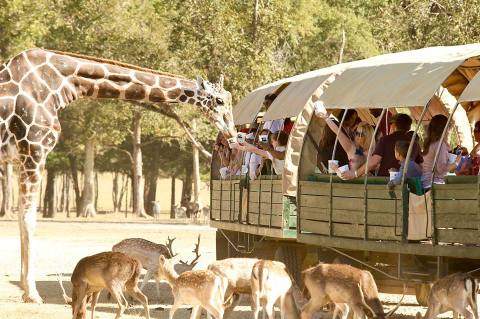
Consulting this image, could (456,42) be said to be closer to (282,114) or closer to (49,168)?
(282,114)

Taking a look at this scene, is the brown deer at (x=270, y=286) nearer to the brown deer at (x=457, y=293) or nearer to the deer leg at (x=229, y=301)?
the deer leg at (x=229, y=301)

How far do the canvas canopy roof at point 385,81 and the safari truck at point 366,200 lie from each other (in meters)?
Answer: 0.02

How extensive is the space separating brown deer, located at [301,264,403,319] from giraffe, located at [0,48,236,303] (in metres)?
5.90

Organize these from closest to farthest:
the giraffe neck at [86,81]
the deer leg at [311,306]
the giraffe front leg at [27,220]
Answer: the deer leg at [311,306] → the giraffe front leg at [27,220] → the giraffe neck at [86,81]

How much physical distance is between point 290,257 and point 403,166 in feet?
11.8

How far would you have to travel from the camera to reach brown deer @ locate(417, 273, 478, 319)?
36.7ft

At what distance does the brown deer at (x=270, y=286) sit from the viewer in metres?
12.8

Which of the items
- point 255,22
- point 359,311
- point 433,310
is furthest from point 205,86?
point 255,22

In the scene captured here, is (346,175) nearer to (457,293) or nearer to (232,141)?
(457,293)

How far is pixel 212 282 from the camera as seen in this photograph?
12.5 m

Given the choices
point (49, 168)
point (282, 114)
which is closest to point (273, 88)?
point (282, 114)

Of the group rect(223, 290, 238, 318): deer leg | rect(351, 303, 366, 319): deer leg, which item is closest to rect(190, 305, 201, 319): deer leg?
rect(223, 290, 238, 318): deer leg

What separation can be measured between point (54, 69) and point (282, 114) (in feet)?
13.5

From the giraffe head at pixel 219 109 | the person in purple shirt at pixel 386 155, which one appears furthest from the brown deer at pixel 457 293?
Answer: the giraffe head at pixel 219 109
